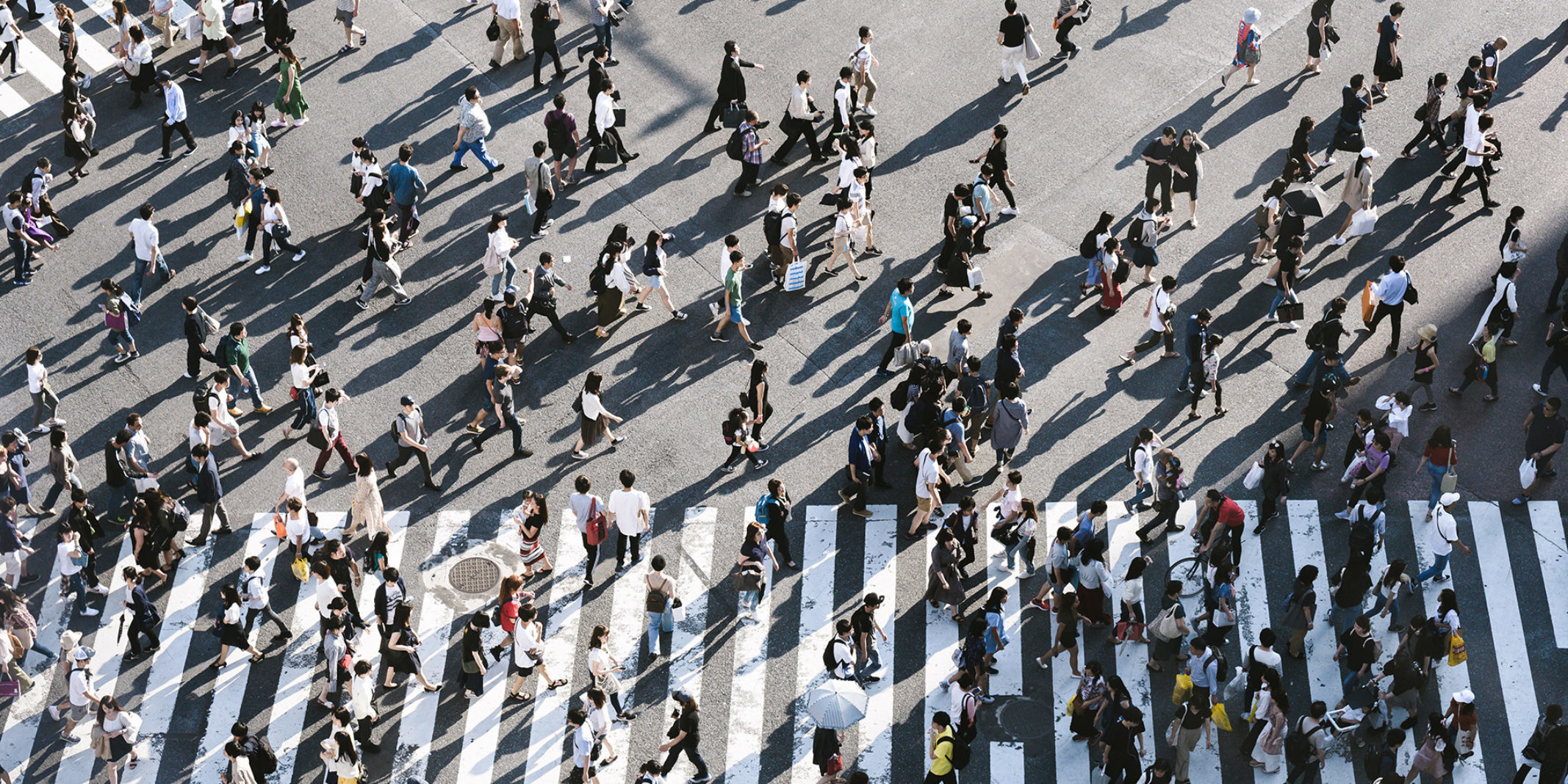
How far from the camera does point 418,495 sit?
2484cm

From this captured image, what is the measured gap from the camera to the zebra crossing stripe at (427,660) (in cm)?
2173

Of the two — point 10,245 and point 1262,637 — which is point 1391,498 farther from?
point 10,245

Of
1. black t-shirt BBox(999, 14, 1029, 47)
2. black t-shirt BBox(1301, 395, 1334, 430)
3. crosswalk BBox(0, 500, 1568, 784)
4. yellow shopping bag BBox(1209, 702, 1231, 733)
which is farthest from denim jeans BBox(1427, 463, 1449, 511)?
black t-shirt BBox(999, 14, 1029, 47)

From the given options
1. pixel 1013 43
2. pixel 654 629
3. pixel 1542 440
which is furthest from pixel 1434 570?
pixel 1013 43

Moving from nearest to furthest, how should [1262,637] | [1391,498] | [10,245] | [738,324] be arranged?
[1262,637] < [1391,498] < [738,324] < [10,245]

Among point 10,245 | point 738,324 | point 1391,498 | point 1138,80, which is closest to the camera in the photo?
point 1391,498

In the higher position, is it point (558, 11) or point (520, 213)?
point (558, 11)

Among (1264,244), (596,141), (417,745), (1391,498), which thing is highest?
(596,141)

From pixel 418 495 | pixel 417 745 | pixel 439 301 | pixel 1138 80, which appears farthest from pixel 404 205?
pixel 1138 80

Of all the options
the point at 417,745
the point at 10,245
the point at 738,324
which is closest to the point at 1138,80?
the point at 738,324

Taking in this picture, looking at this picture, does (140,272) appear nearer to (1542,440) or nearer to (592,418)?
(592,418)

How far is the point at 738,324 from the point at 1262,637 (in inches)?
384

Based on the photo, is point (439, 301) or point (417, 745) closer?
point (417, 745)

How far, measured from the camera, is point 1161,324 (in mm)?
25922
